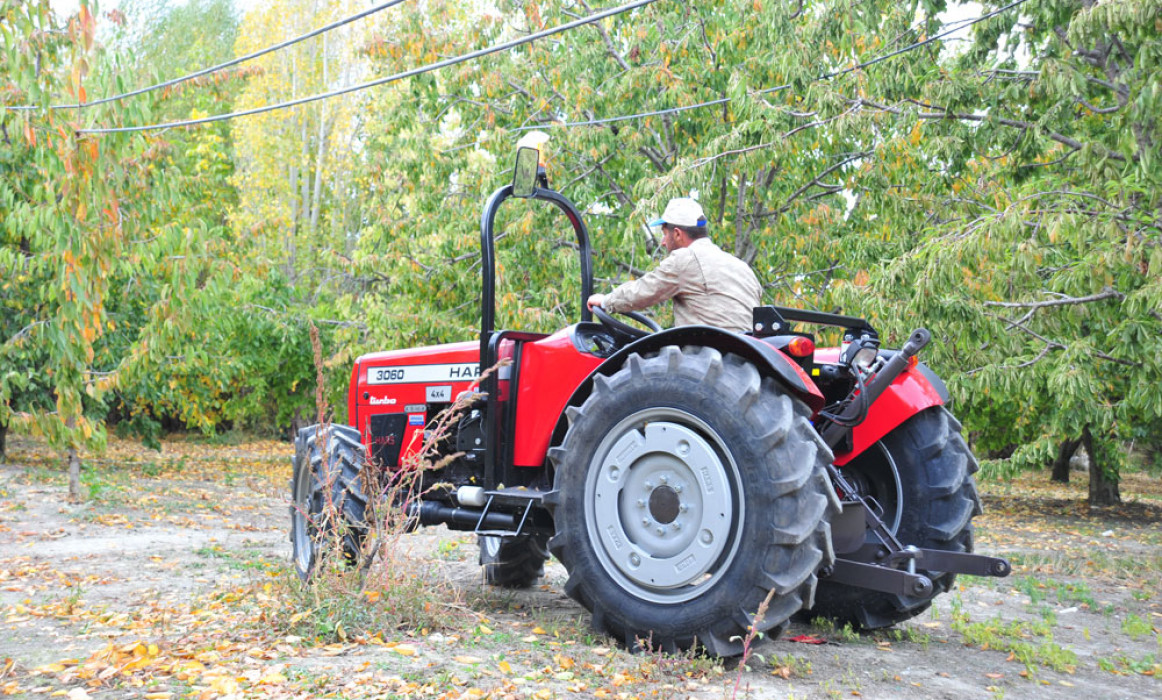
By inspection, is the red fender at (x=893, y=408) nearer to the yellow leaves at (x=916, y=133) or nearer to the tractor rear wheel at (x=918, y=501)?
the tractor rear wheel at (x=918, y=501)

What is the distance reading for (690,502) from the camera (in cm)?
459

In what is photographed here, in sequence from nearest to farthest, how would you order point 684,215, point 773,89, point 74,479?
point 684,215, point 773,89, point 74,479

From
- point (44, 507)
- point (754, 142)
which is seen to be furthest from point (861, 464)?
point (44, 507)

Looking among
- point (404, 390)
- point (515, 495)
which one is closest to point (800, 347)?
point (515, 495)

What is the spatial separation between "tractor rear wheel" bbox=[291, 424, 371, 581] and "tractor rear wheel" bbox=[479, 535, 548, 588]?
1.13 m

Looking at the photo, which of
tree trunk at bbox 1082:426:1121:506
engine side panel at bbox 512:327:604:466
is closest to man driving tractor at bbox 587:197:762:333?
engine side panel at bbox 512:327:604:466

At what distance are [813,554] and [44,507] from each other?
9.78m

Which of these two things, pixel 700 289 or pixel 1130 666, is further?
pixel 700 289

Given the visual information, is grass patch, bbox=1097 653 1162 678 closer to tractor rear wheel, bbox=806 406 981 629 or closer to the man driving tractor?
tractor rear wheel, bbox=806 406 981 629

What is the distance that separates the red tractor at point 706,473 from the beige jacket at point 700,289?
9.2 inches

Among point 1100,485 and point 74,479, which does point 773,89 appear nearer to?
point 74,479

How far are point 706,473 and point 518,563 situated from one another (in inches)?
108

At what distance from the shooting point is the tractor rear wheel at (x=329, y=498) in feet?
17.5

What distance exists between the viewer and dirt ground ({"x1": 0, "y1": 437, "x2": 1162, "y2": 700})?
4.03m
